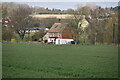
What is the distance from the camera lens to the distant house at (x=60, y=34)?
6481 cm

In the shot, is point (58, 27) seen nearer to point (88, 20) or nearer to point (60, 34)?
point (60, 34)

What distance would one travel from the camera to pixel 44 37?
59.8 metres

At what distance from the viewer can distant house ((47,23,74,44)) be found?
64.8 metres

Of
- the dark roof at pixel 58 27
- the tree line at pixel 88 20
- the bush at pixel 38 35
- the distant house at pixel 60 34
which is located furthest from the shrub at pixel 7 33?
the dark roof at pixel 58 27

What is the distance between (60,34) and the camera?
6775cm

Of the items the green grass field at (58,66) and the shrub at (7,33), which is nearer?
the green grass field at (58,66)

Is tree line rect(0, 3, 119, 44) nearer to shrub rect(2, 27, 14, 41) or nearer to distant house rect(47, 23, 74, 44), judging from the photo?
shrub rect(2, 27, 14, 41)

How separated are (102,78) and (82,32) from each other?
169 ft

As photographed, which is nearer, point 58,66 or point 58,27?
point 58,66

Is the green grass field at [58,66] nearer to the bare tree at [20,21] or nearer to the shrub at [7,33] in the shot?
the shrub at [7,33]

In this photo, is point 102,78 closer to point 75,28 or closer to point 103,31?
point 103,31

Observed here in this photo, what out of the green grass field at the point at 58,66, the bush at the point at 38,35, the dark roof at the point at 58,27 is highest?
the dark roof at the point at 58,27

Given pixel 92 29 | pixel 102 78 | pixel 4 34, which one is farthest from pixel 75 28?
pixel 102 78

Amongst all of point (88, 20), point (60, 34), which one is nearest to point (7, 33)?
point (60, 34)
